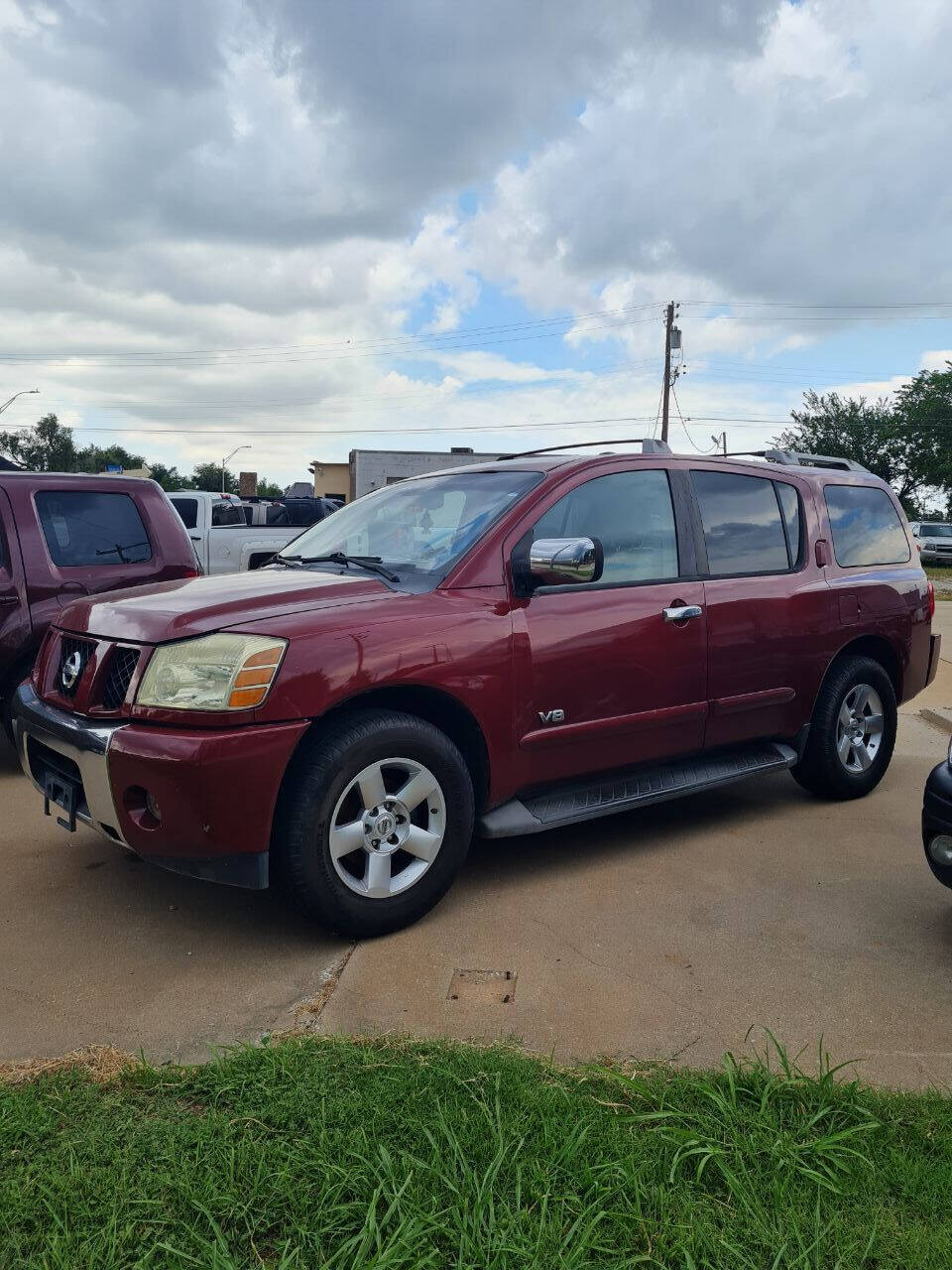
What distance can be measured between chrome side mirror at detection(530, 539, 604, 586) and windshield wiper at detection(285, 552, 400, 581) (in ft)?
1.90

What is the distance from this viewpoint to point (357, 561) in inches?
164

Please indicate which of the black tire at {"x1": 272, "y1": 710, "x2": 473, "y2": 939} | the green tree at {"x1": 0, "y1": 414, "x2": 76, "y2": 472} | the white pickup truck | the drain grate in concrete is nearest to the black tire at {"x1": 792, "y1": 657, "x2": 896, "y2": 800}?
Answer: the black tire at {"x1": 272, "y1": 710, "x2": 473, "y2": 939}

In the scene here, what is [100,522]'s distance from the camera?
6.13m

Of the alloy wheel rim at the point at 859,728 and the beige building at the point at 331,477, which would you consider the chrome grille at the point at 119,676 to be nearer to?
the alloy wheel rim at the point at 859,728

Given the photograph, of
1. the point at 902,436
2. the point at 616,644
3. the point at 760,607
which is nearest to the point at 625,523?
the point at 616,644

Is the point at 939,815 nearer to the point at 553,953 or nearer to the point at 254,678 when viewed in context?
the point at 553,953

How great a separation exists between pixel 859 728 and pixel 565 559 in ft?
8.36

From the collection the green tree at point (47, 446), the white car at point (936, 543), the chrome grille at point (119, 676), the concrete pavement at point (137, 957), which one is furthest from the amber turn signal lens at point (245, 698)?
the green tree at point (47, 446)

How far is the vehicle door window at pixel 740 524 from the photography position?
4.68 m

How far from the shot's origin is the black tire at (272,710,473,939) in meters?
3.25

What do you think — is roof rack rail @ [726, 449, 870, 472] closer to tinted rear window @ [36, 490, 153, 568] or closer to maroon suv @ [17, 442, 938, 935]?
maroon suv @ [17, 442, 938, 935]

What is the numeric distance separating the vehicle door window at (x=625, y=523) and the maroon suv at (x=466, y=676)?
1cm

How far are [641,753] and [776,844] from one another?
0.88m

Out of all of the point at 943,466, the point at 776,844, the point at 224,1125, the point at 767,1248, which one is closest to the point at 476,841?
the point at 776,844
